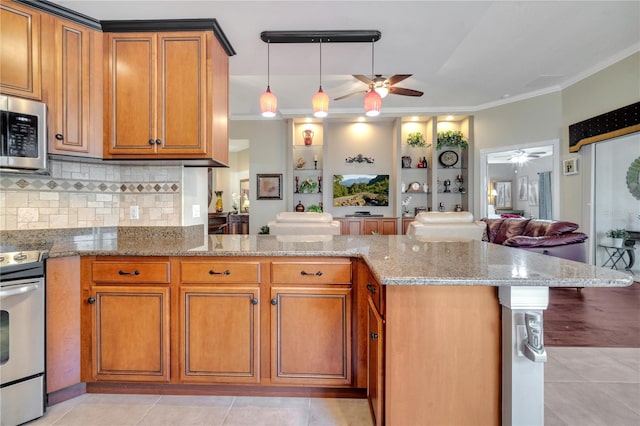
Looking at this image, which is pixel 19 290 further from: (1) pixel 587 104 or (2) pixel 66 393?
(1) pixel 587 104

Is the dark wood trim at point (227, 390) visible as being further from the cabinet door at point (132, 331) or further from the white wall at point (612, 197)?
the white wall at point (612, 197)

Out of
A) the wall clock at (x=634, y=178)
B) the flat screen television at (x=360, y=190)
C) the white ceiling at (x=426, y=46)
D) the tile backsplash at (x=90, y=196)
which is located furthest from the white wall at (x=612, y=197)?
the tile backsplash at (x=90, y=196)

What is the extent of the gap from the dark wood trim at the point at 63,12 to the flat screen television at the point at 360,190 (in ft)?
17.3

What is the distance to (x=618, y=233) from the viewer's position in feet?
16.3

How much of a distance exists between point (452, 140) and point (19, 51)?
667 centimetres

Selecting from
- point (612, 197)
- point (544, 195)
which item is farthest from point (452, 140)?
point (544, 195)

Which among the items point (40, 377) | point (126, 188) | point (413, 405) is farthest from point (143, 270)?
point (413, 405)

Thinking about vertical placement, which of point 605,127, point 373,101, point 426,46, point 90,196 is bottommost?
point 90,196

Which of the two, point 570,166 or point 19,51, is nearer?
point 19,51

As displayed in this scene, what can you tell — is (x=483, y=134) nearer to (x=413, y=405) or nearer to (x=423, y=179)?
(x=423, y=179)

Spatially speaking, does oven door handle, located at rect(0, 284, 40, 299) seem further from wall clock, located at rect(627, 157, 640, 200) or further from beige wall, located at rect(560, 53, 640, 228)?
wall clock, located at rect(627, 157, 640, 200)

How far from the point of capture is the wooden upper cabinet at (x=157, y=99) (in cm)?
218

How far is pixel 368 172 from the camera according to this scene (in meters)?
7.07

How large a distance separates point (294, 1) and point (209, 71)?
29.3 inches
